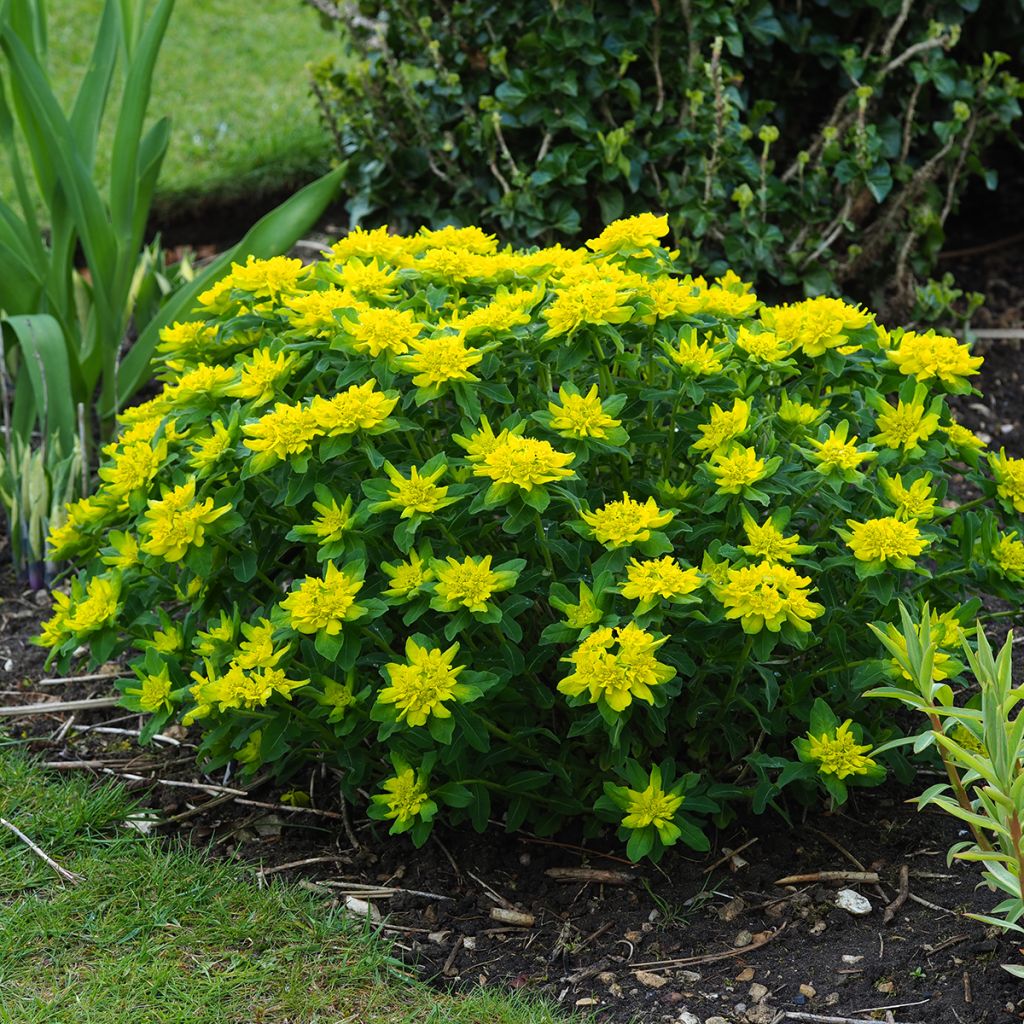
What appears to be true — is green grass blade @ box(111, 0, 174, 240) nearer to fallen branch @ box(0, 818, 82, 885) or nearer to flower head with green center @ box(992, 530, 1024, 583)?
fallen branch @ box(0, 818, 82, 885)

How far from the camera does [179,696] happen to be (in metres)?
2.62

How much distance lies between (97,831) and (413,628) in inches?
33.5

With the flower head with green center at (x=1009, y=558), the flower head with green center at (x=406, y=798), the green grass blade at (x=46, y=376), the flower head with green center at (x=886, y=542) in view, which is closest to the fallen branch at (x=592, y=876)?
the flower head with green center at (x=406, y=798)

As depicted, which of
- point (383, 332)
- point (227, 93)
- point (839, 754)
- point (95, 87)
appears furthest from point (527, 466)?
point (227, 93)

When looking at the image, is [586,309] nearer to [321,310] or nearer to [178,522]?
[321,310]

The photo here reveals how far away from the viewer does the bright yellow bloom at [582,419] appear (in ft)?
7.73

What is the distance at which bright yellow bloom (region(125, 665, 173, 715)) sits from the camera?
267 centimetres

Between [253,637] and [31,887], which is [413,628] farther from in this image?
[31,887]

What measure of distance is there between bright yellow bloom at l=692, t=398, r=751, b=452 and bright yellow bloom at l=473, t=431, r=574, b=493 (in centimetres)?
34

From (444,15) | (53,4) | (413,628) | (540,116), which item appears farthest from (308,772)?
(53,4)

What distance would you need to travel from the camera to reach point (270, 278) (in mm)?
2787

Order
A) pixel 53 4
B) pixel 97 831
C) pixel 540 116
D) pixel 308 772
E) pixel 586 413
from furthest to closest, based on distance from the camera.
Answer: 1. pixel 53 4
2. pixel 540 116
3. pixel 308 772
4. pixel 97 831
5. pixel 586 413

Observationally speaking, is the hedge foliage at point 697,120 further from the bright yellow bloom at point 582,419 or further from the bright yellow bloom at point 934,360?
the bright yellow bloom at point 582,419

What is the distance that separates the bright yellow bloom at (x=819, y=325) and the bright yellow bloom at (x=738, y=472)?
0.30 metres
